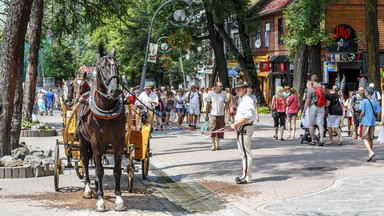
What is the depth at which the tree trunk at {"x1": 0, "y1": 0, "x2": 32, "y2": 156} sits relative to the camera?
1216 cm

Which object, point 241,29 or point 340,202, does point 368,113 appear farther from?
point 241,29

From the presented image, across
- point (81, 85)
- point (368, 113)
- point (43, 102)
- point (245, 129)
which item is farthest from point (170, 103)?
point (245, 129)

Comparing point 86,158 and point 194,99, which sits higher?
point 194,99

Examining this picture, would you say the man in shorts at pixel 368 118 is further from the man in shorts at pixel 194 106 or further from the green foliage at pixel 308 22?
the green foliage at pixel 308 22

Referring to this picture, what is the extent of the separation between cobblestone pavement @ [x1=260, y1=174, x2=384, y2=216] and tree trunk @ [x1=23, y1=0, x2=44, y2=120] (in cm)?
1234

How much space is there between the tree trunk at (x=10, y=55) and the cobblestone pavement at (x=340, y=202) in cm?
660

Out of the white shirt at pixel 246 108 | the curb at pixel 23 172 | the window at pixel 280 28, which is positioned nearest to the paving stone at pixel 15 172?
the curb at pixel 23 172

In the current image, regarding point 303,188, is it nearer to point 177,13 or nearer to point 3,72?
point 3,72

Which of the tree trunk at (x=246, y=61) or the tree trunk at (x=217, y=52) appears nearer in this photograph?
the tree trunk at (x=217, y=52)

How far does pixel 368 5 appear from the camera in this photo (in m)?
23.2

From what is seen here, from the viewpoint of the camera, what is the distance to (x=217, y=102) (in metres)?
16.7

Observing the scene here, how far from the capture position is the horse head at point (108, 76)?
776 cm

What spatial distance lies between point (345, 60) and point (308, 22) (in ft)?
23.5

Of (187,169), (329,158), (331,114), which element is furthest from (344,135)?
(187,169)
